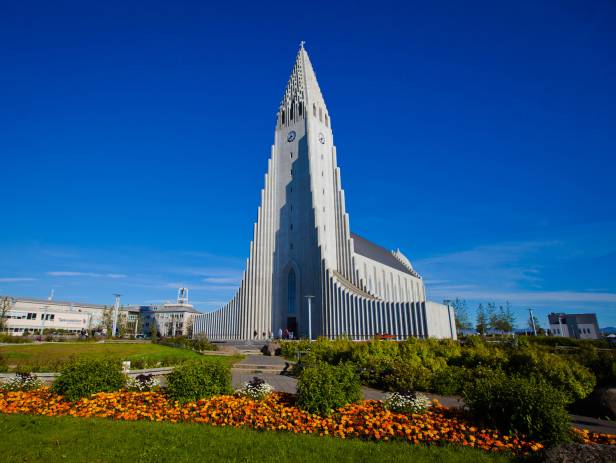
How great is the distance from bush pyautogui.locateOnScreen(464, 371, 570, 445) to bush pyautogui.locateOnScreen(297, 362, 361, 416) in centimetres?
275

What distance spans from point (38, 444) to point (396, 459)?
234 inches

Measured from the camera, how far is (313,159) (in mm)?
48406

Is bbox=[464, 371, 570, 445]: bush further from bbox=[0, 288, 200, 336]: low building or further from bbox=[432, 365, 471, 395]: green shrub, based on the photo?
bbox=[0, 288, 200, 336]: low building

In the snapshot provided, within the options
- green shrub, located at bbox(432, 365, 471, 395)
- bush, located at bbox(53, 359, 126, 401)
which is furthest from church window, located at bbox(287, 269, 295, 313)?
bush, located at bbox(53, 359, 126, 401)

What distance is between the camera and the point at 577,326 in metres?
76.3

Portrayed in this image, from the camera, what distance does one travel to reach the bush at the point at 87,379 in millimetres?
9133

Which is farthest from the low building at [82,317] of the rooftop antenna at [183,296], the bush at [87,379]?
the bush at [87,379]

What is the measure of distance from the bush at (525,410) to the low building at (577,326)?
81.0 metres

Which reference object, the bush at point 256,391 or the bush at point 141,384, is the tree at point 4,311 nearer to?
the bush at point 141,384

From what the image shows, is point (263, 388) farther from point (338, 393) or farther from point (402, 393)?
point (402, 393)

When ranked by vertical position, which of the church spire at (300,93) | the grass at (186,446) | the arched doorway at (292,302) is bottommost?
the grass at (186,446)

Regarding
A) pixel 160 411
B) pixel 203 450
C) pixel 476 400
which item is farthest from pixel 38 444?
pixel 476 400

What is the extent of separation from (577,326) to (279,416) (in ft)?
298

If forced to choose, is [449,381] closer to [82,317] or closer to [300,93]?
[300,93]
